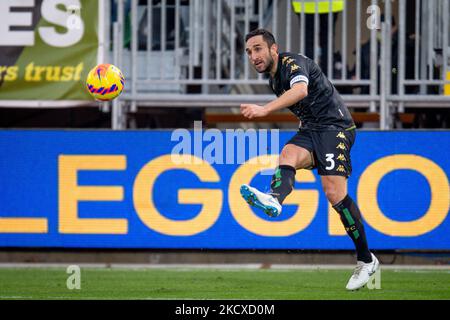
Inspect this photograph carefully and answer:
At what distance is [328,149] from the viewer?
33.2ft

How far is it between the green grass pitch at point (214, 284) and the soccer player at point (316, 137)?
0.57m

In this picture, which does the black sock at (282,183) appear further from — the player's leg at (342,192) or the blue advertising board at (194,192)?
the blue advertising board at (194,192)

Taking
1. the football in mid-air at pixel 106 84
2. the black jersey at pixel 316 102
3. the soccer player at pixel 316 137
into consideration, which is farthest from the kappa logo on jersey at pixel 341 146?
the football in mid-air at pixel 106 84

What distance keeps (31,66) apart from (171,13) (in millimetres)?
2027

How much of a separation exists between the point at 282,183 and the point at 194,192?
3731 millimetres

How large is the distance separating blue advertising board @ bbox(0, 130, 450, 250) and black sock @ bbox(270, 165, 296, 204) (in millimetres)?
3287

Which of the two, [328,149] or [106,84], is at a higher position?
[106,84]

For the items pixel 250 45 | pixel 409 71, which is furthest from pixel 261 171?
pixel 250 45

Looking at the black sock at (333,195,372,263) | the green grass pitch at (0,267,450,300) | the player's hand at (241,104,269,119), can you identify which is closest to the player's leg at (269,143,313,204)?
the black sock at (333,195,372,263)

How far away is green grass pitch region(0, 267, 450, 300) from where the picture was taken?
10.0 metres

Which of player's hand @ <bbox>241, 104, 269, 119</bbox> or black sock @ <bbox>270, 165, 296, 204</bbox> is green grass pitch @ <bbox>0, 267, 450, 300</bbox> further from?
player's hand @ <bbox>241, 104, 269, 119</bbox>

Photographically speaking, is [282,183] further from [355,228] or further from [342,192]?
[355,228]

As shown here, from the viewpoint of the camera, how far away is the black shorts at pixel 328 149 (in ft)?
33.1

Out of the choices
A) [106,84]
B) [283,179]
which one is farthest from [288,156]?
[106,84]
